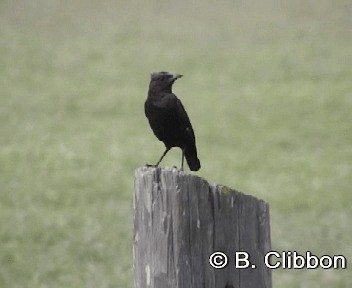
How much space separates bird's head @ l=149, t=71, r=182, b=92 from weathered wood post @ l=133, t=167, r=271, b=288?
849mm

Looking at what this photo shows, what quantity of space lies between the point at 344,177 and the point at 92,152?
13.4ft

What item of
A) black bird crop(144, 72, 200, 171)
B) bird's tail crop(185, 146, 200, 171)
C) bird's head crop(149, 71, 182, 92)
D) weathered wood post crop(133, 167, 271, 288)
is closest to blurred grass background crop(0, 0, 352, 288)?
bird's tail crop(185, 146, 200, 171)

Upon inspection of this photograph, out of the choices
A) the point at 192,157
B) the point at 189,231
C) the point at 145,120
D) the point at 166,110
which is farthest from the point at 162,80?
the point at 145,120

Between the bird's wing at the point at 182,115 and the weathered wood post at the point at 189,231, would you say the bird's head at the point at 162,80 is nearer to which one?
the bird's wing at the point at 182,115

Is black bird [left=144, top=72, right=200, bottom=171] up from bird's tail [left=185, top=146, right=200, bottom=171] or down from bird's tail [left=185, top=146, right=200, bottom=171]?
up

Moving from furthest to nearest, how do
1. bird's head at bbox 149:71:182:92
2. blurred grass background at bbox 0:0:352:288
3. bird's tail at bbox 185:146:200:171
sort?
blurred grass background at bbox 0:0:352:288 → bird's tail at bbox 185:146:200:171 → bird's head at bbox 149:71:182:92

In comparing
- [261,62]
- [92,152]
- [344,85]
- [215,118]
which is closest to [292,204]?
[92,152]

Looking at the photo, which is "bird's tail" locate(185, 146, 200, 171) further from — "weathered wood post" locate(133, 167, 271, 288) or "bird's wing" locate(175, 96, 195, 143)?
"weathered wood post" locate(133, 167, 271, 288)

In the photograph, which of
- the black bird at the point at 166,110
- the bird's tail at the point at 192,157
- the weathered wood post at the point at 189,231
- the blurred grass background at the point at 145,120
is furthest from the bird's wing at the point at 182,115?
the blurred grass background at the point at 145,120

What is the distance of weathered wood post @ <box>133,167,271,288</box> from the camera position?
1.79m

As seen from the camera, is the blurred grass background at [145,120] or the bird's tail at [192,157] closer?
the bird's tail at [192,157]

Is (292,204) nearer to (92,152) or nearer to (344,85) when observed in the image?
(92,152)

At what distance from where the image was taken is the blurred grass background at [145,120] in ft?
27.3

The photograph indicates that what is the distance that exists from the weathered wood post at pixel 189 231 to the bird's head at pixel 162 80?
2.78ft
